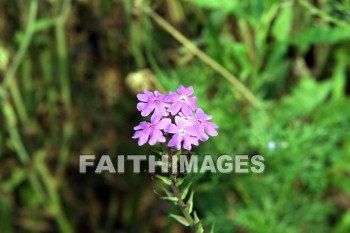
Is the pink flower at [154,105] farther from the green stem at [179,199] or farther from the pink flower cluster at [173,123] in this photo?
the green stem at [179,199]

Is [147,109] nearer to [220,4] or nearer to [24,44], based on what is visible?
[220,4]

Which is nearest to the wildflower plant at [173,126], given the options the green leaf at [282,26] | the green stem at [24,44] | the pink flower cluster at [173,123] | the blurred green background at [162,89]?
the pink flower cluster at [173,123]

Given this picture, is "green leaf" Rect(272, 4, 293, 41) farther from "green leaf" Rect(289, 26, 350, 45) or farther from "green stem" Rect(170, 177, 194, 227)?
"green stem" Rect(170, 177, 194, 227)

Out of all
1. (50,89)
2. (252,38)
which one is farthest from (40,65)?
(252,38)

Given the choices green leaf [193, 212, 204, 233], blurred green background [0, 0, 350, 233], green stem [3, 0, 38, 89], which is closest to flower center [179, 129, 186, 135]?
green leaf [193, 212, 204, 233]

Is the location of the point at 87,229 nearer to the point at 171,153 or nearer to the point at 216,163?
the point at 216,163

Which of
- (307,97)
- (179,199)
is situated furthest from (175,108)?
(307,97)
